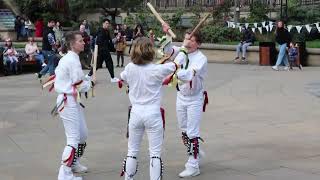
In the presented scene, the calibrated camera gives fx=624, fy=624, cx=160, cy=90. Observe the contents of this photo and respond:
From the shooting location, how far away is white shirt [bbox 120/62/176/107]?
6.28 meters

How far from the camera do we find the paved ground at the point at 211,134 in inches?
304

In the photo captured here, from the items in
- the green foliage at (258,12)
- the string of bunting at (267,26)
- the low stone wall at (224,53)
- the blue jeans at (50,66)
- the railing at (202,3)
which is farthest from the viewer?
the railing at (202,3)

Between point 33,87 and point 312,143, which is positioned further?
point 33,87

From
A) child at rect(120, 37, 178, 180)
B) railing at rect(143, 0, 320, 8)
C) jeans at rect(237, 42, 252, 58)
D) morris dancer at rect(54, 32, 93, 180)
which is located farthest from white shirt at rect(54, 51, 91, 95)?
railing at rect(143, 0, 320, 8)

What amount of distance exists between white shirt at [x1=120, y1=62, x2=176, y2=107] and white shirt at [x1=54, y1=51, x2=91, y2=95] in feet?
2.77

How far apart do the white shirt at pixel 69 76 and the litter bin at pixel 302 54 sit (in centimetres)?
1532

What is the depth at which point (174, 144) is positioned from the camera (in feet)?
30.5

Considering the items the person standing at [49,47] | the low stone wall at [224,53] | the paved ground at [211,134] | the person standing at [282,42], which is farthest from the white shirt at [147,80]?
the low stone wall at [224,53]

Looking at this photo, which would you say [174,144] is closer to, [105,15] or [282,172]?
[282,172]

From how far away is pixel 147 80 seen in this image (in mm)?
6281

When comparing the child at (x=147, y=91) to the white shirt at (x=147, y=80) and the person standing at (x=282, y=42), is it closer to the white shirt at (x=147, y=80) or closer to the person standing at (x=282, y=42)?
the white shirt at (x=147, y=80)

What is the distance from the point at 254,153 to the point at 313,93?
6700 millimetres

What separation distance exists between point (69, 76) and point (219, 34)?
2073cm

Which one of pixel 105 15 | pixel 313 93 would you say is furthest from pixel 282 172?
pixel 105 15
